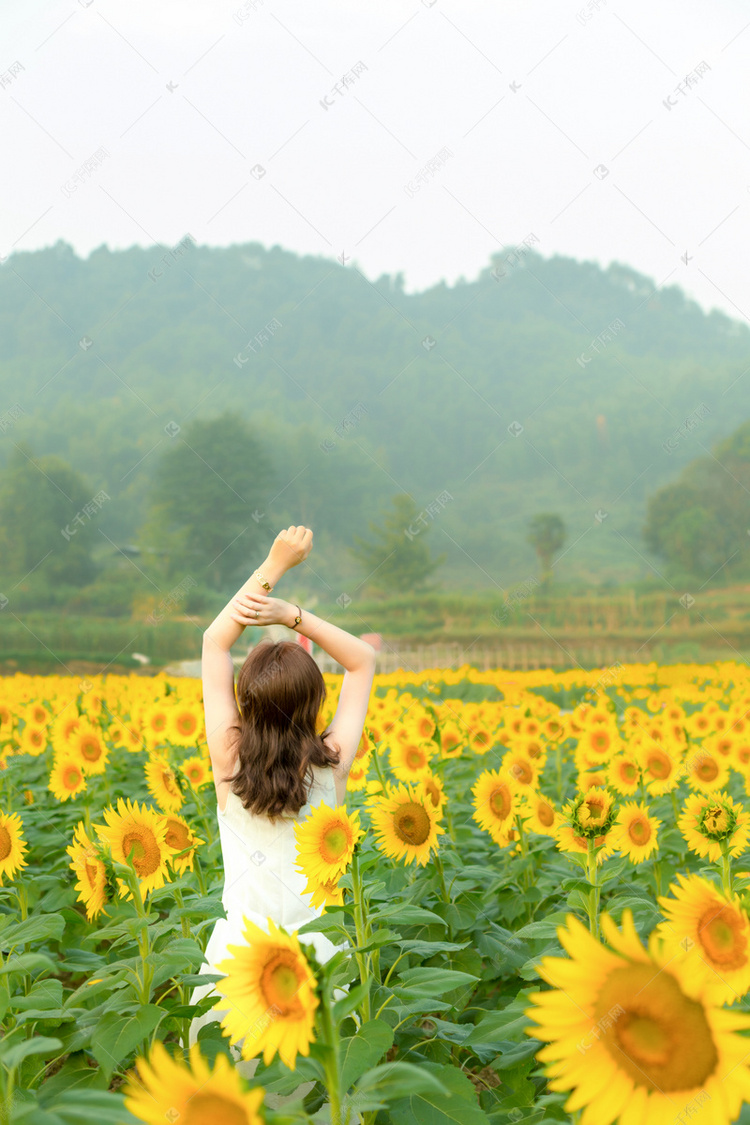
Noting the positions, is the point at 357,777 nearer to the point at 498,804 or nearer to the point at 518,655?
the point at 498,804

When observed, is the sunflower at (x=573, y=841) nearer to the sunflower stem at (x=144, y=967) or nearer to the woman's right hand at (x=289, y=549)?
the woman's right hand at (x=289, y=549)

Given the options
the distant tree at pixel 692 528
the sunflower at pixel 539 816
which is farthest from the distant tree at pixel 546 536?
the sunflower at pixel 539 816

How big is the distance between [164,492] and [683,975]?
48125mm

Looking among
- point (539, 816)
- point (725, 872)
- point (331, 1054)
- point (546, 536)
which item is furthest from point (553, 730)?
point (546, 536)

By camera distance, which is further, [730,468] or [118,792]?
[730,468]

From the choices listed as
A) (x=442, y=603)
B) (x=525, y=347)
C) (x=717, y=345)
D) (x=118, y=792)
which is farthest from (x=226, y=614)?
(x=717, y=345)

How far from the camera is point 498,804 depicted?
156 inches

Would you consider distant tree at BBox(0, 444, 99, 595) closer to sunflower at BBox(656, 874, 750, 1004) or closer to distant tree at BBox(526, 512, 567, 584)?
distant tree at BBox(526, 512, 567, 584)

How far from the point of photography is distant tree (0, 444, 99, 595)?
41875mm

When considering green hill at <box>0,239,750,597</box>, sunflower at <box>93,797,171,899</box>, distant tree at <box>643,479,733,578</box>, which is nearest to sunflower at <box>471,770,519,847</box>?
sunflower at <box>93,797,171,899</box>

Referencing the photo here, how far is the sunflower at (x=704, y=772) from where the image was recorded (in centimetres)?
466

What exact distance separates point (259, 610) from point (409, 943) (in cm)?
110

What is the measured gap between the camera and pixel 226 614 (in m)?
2.90

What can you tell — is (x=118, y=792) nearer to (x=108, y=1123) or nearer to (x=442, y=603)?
(x=108, y=1123)
